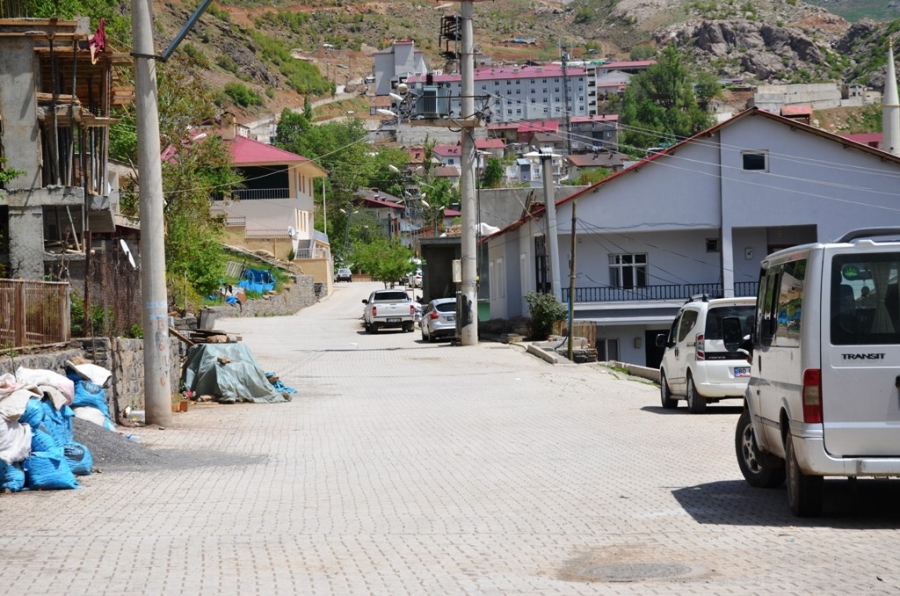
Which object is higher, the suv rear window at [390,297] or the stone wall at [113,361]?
the suv rear window at [390,297]

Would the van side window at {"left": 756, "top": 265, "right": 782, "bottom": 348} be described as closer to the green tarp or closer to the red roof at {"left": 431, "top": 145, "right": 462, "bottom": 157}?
the green tarp

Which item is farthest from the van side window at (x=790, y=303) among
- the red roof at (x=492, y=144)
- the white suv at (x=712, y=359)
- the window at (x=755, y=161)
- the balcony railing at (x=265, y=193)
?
the red roof at (x=492, y=144)

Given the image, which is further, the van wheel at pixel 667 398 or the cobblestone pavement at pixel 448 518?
the van wheel at pixel 667 398

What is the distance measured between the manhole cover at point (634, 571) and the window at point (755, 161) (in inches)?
1495

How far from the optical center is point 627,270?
45.9 meters

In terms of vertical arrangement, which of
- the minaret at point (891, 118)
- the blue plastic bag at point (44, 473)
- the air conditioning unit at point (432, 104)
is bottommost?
the blue plastic bag at point (44, 473)

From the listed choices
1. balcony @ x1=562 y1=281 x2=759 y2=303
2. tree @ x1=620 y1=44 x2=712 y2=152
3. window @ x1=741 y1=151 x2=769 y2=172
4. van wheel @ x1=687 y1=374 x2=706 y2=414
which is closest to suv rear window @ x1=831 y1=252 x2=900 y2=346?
van wheel @ x1=687 y1=374 x2=706 y2=414

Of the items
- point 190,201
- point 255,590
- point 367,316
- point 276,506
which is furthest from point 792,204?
point 255,590

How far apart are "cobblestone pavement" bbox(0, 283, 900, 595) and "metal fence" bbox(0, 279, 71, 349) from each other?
2.15m

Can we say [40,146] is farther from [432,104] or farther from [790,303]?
Answer: [432,104]

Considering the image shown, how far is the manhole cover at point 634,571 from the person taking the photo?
7555 millimetres

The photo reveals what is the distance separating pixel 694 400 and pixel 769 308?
8815 mm

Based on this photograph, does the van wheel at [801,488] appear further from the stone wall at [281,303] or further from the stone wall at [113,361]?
the stone wall at [281,303]

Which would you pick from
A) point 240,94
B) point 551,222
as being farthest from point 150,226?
point 240,94
